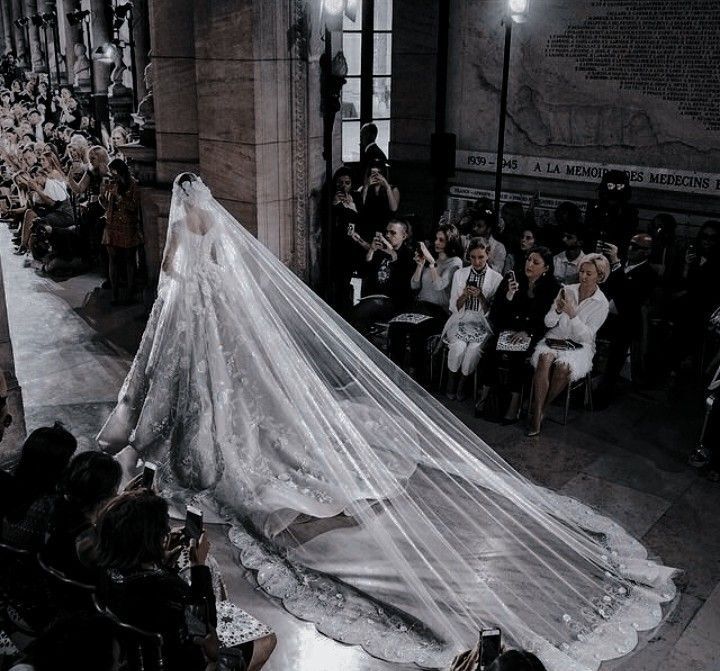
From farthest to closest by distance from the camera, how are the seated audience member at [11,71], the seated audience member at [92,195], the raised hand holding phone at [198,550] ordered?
1. the seated audience member at [11,71]
2. the seated audience member at [92,195]
3. the raised hand holding phone at [198,550]

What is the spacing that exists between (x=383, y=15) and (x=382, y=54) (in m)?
0.53

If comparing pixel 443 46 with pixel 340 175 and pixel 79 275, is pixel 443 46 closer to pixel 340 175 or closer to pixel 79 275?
pixel 340 175

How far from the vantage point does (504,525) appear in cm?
452

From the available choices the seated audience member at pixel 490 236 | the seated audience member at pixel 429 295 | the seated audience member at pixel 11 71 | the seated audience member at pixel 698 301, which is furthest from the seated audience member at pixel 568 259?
the seated audience member at pixel 11 71

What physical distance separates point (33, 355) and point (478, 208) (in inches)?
176

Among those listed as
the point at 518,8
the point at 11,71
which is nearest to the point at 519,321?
the point at 518,8

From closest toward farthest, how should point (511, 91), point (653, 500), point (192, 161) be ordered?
point (653, 500)
point (192, 161)
point (511, 91)

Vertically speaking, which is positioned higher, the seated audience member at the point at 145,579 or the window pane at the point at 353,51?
the window pane at the point at 353,51

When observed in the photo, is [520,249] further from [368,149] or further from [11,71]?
[11,71]

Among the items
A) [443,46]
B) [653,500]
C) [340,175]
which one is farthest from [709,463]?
[443,46]

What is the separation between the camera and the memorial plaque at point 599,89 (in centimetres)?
876

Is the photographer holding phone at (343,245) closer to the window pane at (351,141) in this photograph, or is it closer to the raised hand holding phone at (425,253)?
the raised hand holding phone at (425,253)

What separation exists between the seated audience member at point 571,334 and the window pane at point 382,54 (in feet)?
22.5

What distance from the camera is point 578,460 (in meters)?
5.78
